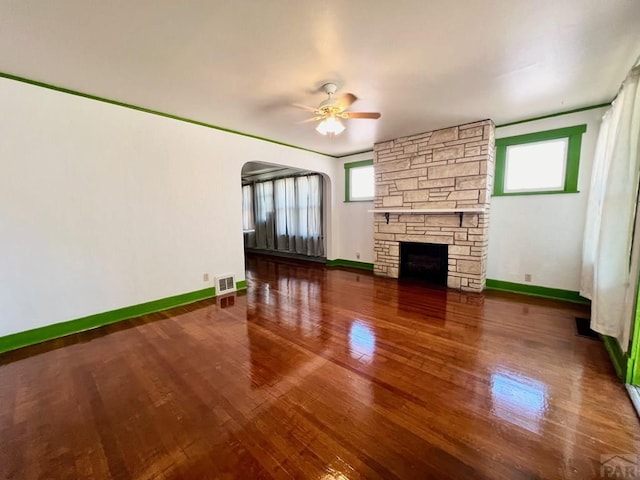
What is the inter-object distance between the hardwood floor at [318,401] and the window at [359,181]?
10.7 ft

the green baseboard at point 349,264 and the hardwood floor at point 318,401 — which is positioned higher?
the green baseboard at point 349,264

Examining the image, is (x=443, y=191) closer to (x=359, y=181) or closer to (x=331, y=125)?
(x=359, y=181)

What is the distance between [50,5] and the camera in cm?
164

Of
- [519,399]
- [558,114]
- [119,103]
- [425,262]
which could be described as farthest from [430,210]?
[119,103]

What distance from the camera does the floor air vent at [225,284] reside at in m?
4.11

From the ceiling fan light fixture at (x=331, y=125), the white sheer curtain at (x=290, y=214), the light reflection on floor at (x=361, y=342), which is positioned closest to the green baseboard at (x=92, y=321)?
the light reflection on floor at (x=361, y=342)

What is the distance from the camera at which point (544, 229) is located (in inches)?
147

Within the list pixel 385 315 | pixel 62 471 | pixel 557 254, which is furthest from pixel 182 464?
pixel 557 254

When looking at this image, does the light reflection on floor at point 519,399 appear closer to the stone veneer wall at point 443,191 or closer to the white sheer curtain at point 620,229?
the white sheer curtain at point 620,229

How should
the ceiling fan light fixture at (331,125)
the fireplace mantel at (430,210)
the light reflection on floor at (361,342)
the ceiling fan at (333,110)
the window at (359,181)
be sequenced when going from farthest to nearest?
1. the window at (359,181)
2. the fireplace mantel at (430,210)
3. the ceiling fan light fixture at (331,125)
4. the ceiling fan at (333,110)
5. the light reflection on floor at (361,342)

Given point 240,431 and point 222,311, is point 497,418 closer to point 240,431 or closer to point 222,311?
point 240,431

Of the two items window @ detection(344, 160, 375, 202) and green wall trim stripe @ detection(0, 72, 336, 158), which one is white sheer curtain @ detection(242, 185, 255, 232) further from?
green wall trim stripe @ detection(0, 72, 336, 158)

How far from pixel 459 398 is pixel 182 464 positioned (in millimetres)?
1772

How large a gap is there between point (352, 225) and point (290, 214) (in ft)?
6.37
